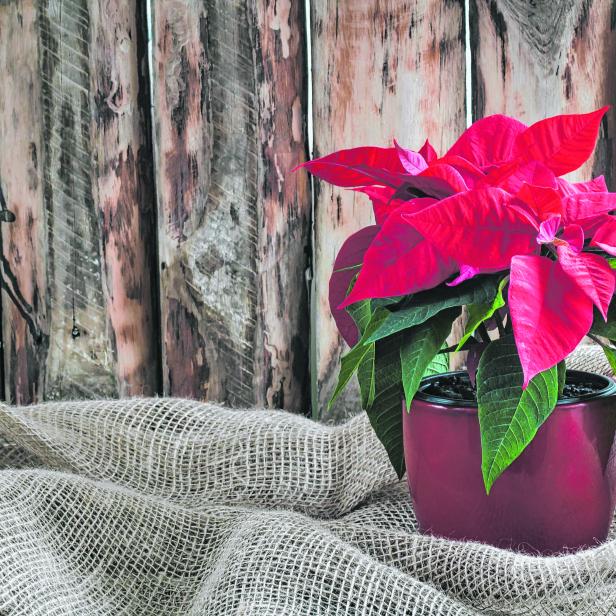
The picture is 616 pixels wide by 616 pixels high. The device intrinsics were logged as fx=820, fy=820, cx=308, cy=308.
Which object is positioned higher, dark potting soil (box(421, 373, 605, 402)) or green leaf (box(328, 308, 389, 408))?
green leaf (box(328, 308, 389, 408))

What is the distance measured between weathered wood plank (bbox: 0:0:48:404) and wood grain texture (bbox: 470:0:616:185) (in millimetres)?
595

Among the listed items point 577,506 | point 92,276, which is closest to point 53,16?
point 92,276

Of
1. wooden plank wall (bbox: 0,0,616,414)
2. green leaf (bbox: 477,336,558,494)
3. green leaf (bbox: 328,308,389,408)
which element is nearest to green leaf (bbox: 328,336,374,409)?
green leaf (bbox: 328,308,389,408)

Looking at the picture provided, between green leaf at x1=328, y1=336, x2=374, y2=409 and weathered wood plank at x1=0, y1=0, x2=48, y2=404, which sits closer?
green leaf at x1=328, y1=336, x2=374, y2=409

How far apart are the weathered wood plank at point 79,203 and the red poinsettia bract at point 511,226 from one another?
1.73 ft

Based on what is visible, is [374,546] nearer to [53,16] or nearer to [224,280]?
[224,280]

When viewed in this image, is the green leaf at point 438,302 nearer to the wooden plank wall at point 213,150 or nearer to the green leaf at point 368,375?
the green leaf at point 368,375

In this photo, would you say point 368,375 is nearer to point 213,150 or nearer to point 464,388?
point 464,388

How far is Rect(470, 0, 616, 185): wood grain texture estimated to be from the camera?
1.05 m

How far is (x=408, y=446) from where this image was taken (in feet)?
2.27

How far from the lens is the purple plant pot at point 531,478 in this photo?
0.63 m

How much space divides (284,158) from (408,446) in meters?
0.53

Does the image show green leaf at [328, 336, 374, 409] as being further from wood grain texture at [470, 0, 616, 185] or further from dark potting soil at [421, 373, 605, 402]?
wood grain texture at [470, 0, 616, 185]

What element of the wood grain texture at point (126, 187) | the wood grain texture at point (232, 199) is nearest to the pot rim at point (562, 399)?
the wood grain texture at point (232, 199)
